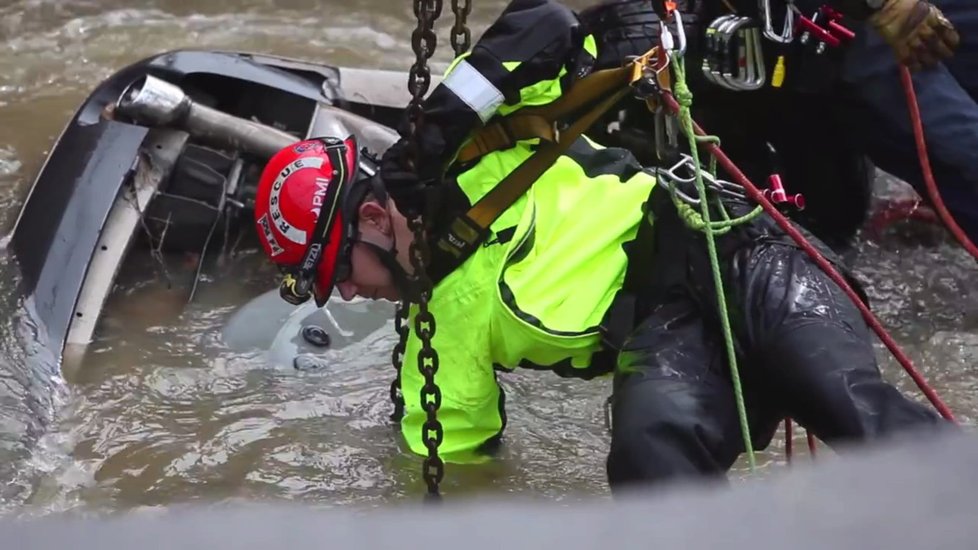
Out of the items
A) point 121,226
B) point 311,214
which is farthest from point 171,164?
point 311,214

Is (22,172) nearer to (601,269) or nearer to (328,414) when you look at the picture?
(328,414)

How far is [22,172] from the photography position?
5.69 metres

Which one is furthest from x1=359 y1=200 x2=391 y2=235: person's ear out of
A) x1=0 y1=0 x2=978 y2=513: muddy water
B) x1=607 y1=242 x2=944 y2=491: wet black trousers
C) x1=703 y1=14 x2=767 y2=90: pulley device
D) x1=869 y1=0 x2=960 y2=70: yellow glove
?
x1=869 y1=0 x2=960 y2=70: yellow glove

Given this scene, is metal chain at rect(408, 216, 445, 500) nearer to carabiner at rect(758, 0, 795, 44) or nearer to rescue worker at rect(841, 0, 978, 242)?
carabiner at rect(758, 0, 795, 44)

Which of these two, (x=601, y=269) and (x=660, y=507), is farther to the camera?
(x=601, y=269)

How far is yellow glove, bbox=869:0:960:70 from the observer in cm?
381

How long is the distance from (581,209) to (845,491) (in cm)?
243

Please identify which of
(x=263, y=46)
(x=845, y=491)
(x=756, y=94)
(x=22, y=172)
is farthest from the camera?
(x=263, y=46)

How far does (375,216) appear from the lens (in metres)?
3.30

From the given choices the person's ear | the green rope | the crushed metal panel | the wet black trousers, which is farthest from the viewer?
the crushed metal panel

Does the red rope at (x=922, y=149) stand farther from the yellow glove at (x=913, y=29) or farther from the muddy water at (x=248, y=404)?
the muddy water at (x=248, y=404)

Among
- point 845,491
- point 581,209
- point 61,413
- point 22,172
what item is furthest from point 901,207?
point 845,491

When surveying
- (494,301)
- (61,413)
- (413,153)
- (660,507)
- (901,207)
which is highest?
(660,507)

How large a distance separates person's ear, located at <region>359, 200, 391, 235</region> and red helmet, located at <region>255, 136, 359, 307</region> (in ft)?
0.13
